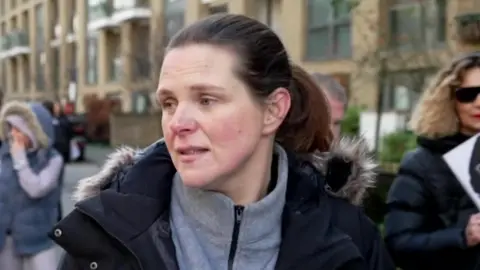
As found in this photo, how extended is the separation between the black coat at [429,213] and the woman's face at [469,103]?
6cm

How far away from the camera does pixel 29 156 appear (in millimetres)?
5582

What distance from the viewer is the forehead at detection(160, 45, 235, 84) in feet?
5.94

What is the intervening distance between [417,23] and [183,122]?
14.8 m

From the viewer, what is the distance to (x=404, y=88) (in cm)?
1631

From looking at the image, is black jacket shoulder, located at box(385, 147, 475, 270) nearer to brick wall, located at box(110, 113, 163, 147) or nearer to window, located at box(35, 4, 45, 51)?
brick wall, located at box(110, 113, 163, 147)

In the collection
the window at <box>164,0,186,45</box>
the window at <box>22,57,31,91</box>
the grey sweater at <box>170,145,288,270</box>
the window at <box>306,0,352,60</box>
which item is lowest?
the window at <box>22,57,31,91</box>

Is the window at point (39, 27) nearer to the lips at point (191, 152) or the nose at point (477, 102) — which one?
the nose at point (477, 102)

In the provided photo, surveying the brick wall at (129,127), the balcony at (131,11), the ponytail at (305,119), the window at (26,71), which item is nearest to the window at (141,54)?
the balcony at (131,11)

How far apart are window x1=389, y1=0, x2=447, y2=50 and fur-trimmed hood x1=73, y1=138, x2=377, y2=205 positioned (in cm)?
1156

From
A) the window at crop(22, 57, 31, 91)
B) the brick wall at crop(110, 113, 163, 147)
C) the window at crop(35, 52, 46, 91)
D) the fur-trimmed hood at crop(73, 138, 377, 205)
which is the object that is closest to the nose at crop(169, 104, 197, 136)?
the fur-trimmed hood at crop(73, 138, 377, 205)

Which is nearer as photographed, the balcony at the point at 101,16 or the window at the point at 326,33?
the window at the point at 326,33

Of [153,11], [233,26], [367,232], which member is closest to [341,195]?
[367,232]

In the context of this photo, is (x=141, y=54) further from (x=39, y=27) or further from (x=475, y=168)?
(x=475, y=168)

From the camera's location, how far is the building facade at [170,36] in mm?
13538
